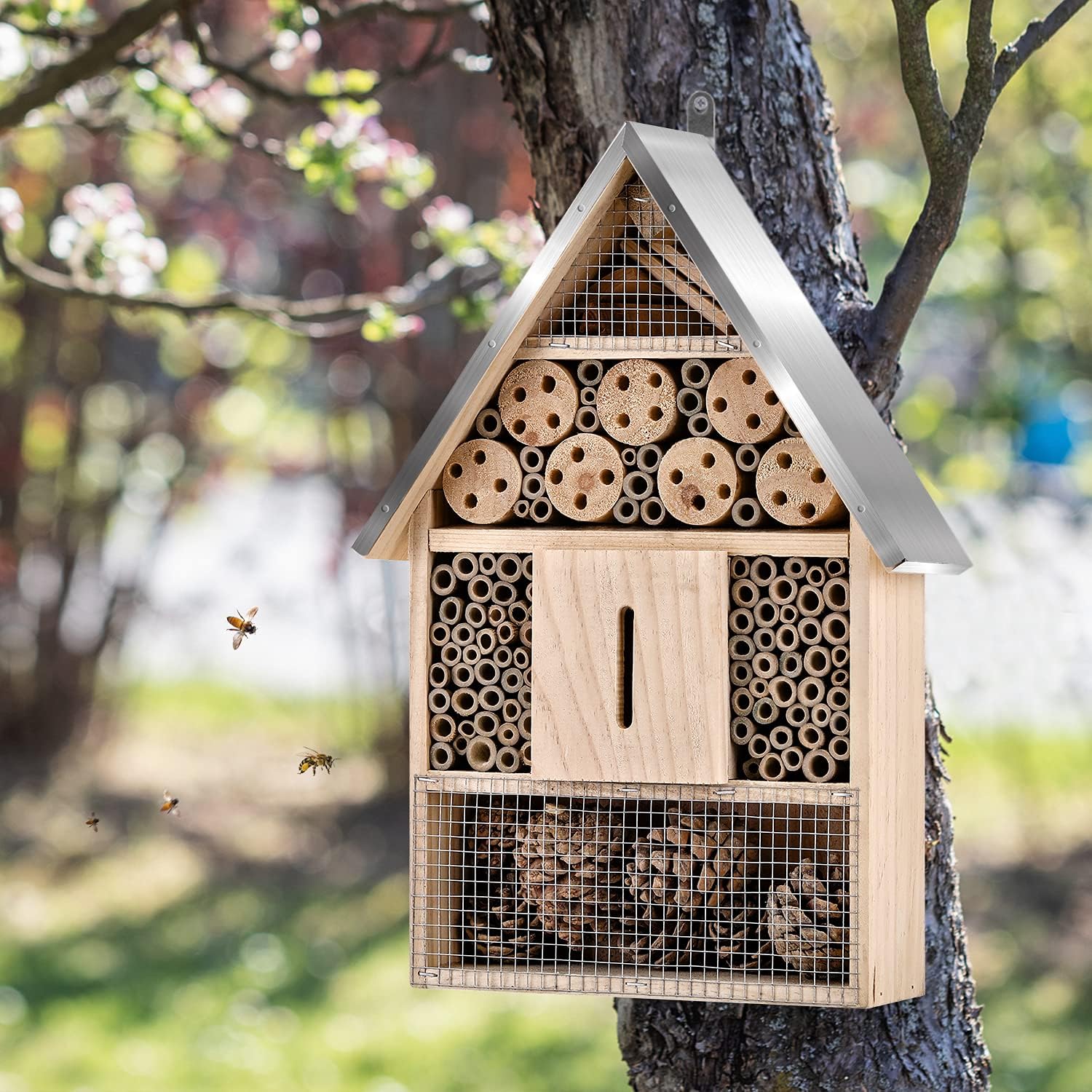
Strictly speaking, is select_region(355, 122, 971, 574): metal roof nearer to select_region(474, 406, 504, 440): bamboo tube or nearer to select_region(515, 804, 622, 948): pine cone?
select_region(474, 406, 504, 440): bamboo tube

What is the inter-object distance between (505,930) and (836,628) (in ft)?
2.03

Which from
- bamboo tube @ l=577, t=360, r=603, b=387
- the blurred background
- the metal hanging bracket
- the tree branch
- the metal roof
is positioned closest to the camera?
the metal roof

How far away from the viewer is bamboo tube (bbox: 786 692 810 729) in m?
1.99

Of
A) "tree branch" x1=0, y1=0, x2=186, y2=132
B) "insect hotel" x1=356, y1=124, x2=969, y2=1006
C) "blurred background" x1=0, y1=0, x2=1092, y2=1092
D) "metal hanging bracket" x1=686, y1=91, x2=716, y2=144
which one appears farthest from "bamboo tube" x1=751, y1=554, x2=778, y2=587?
"blurred background" x1=0, y1=0, x2=1092, y2=1092

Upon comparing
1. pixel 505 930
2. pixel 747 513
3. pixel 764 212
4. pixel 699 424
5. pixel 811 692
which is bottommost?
pixel 505 930

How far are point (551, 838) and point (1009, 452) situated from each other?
5.63 meters

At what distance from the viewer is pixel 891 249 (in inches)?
378

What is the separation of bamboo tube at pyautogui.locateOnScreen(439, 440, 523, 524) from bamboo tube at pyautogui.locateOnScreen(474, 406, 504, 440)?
0.02m

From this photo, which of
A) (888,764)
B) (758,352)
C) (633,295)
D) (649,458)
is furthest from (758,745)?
(633,295)

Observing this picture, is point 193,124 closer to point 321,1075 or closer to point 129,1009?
point 321,1075

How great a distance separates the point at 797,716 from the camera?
6.58 ft

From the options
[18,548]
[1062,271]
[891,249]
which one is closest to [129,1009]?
[18,548]

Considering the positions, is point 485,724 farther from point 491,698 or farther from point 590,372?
point 590,372

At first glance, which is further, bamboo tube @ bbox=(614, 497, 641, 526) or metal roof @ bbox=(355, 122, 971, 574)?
bamboo tube @ bbox=(614, 497, 641, 526)
